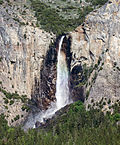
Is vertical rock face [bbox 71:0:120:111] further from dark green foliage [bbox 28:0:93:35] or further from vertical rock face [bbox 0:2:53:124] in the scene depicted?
vertical rock face [bbox 0:2:53:124]

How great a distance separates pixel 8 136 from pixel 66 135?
11251 millimetres

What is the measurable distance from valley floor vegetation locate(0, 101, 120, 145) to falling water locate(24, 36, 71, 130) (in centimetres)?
735

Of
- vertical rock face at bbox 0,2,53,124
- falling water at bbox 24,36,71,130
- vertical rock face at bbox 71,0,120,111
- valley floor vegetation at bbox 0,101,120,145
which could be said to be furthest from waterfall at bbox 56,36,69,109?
valley floor vegetation at bbox 0,101,120,145

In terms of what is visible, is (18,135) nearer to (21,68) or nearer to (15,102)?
(15,102)

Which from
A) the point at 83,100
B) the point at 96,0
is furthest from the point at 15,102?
the point at 96,0

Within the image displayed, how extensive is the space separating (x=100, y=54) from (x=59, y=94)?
13850 millimetres

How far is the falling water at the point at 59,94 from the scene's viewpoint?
8338 cm

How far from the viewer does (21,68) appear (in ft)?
294

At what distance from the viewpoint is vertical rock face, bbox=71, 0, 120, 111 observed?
7825 cm

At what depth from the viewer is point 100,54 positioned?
85.7m

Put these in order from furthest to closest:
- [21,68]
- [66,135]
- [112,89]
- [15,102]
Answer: [21,68] < [15,102] < [112,89] < [66,135]

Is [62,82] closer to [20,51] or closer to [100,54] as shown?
[100,54]

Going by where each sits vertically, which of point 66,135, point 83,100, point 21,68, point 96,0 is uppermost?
point 96,0

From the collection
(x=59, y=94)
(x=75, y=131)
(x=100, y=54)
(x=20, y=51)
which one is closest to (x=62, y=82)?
(x=59, y=94)
